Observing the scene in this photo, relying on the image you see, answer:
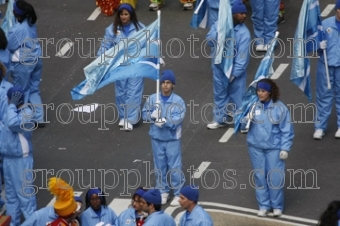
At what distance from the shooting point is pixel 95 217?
19.3 metres

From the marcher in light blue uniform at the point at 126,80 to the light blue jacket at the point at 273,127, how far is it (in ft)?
10.9

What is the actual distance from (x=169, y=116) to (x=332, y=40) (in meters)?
3.18

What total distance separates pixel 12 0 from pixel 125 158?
12.3ft

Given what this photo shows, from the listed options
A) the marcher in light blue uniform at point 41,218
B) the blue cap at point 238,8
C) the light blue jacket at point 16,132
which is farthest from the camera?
the blue cap at point 238,8

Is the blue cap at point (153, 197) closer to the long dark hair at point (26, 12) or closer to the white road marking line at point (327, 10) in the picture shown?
the long dark hair at point (26, 12)

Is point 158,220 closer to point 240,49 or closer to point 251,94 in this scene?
point 251,94

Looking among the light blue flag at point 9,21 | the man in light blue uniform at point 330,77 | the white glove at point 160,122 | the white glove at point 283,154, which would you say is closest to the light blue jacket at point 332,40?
the man in light blue uniform at point 330,77

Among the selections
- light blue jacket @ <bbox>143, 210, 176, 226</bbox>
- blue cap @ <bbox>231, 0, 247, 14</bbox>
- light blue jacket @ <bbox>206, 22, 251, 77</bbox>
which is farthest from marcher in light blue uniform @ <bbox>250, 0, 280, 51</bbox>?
light blue jacket @ <bbox>143, 210, 176, 226</bbox>

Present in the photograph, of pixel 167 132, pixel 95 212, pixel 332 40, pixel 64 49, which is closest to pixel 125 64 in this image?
pixel 167 132

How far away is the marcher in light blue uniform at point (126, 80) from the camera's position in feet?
75.9

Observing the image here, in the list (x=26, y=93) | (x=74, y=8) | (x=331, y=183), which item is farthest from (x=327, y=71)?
(x=74, y=8)

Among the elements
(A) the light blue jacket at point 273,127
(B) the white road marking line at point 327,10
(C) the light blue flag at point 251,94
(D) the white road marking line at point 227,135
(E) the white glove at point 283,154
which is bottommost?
(E) the white glove at point 283,154

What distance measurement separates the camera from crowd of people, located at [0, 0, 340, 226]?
61.6ft

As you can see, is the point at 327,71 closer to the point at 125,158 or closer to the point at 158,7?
the point at 125,158
